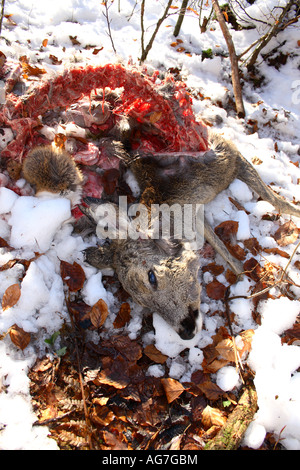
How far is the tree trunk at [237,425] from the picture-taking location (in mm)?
2377

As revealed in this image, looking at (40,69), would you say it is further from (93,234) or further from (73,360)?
(73,360)

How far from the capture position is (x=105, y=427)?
2.44 m

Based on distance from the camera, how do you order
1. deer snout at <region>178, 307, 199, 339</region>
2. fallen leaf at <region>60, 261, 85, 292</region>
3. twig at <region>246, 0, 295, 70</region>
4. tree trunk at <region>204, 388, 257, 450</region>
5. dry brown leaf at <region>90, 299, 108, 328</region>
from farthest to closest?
twig at <region>246, 0, 295, 70</region> < fallen leaf at <region>60, 261, 85, 292</region> < dry brown leaf at <region>90, 299, 108, 328</region> < deer snout at <region>178, 307, 199, 339</region> < tree trunk at <region>204, 388, 257, 450</region>

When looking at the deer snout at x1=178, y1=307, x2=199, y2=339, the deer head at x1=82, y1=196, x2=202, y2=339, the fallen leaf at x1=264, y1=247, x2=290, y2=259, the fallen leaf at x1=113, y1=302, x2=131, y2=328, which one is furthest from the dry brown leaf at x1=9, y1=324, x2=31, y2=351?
the fallen leaf at x1=264, y1=247, x2=290, y2=259

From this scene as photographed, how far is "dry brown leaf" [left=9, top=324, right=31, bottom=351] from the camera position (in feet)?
8.68

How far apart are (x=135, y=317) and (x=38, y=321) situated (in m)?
0.86

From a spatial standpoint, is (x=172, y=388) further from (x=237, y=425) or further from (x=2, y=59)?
(x=2, y=59)

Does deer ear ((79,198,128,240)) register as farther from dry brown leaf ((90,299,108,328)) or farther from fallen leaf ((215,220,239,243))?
fallen leaf ((215,220,239,243))

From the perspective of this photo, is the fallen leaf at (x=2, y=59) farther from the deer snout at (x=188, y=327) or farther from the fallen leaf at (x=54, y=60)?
the deer snout at (x=188, y=327)

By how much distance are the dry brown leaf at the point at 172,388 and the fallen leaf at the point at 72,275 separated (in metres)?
1.13

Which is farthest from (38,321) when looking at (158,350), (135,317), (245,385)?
(245,385)

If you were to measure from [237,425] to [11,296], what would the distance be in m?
2.10

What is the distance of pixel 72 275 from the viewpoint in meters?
3.03

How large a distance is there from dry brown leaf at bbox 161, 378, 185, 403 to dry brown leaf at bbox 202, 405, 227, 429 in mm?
251
